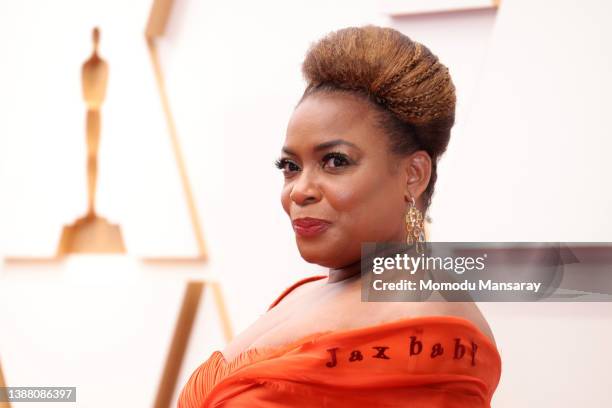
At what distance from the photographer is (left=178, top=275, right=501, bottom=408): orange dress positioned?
113 cm

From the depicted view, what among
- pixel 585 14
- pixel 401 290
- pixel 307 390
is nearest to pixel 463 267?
pixel 401 290

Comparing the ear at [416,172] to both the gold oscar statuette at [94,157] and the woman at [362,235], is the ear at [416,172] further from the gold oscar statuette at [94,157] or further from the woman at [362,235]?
the gold oscar statuette at [94,157]

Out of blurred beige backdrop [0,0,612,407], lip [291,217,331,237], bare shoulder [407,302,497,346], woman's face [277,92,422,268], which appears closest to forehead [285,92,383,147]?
woman's face [277,92,422,268]

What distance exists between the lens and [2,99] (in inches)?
90.6

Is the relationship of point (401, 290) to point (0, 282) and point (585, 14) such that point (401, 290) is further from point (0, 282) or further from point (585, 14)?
point (0, 282)

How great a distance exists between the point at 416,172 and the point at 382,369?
0.90 ft

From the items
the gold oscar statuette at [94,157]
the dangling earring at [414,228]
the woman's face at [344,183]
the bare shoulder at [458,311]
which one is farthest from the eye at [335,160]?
the gold oscar statuette at [94,157]

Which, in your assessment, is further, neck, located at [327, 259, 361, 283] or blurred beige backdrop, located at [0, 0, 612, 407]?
blurred beige backdrop, located at [0, 0, 612, 407]

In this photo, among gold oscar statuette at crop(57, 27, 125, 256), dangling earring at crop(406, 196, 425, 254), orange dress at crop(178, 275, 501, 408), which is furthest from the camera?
gold oscar statuette at crop(57, 27, 125, 256)

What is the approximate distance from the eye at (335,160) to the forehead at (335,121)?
2 cm

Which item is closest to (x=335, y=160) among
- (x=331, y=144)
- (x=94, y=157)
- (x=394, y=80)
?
(x=331, y=144)

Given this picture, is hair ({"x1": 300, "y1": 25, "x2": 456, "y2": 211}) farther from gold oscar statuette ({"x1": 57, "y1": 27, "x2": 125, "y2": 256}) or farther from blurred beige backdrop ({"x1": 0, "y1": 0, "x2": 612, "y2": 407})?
gold oscar statuette ({"x1": 57, "y1": 27, "x2": 125, "y2": 256})

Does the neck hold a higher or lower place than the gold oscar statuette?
lower

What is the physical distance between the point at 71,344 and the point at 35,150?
473 mm
